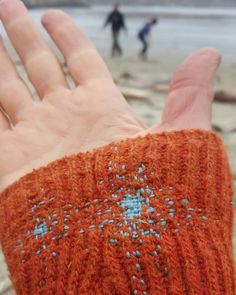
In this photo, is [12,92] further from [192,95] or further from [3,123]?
[192,95]

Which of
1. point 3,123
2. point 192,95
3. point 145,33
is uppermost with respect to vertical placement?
point 192,95

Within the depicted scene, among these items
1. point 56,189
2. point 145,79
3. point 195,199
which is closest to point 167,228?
point 195,199

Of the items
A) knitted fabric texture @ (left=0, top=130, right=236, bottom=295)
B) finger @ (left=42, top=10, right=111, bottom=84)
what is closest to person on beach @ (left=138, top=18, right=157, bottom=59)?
finger @ (left=42, top=10, right=111, bottom=84)

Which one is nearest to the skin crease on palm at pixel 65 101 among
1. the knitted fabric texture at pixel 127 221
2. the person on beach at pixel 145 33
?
the knitted fabric texture at pixel 127 221

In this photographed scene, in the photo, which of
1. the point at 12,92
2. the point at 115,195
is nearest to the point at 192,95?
the point at 115,195

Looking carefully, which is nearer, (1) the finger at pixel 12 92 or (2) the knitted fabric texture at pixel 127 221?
(2) the knitted fabric texture at pixel 127 221

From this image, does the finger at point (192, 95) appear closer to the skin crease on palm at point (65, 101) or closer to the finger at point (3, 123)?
the skin crease on palm at point (65, 101)

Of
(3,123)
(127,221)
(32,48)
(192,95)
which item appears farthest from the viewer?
(32,48)
